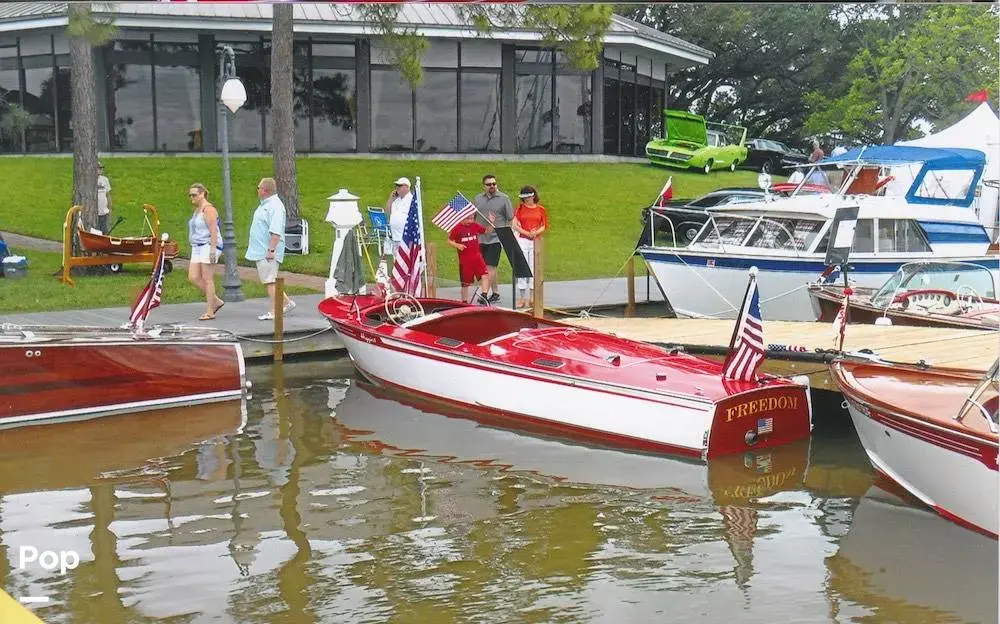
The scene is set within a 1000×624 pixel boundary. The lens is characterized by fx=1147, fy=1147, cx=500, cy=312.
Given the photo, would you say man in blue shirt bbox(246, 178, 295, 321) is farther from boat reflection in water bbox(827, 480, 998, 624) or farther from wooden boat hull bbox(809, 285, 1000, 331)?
boat reflection in water bbox(827, 480, 998, 624)

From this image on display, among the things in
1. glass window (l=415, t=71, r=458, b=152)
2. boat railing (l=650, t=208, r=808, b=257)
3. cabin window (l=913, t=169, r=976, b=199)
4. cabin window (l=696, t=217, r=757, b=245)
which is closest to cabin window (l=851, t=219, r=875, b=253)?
boat railing (l=650, t=208, r=808, b=257)

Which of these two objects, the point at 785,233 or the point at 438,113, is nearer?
the point at 785,233

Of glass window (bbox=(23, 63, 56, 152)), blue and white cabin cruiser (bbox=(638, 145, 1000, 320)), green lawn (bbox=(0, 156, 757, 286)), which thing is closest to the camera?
blue and white cabin cruiser (bbox=(638, 145, 1000, 320))

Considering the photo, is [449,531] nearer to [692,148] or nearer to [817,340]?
[817,340]

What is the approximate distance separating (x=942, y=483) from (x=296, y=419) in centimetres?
625

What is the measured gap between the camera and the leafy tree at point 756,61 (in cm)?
3759

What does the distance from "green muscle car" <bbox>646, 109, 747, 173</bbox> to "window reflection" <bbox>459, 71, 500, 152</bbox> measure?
4.62 m

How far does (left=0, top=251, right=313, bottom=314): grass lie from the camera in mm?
16219

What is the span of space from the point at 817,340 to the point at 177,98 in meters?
24.7

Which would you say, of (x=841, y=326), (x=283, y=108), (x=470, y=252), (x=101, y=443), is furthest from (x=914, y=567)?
(x=283, y=108)

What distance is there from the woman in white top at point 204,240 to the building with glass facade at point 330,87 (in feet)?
Result: 59.0

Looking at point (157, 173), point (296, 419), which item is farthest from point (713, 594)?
point (157, 173)

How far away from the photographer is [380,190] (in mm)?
29172

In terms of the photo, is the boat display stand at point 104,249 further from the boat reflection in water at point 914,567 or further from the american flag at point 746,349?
the boat reflection in water at point 914,567
